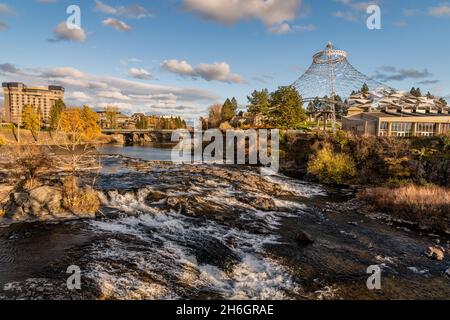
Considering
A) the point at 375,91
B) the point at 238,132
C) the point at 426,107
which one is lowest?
the point at 238,132

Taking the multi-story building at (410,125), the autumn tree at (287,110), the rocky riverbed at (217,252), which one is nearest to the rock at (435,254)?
the rocky riverbed at (217,252)

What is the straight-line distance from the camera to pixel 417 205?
2238cm

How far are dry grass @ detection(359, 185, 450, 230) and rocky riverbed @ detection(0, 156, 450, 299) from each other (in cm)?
157

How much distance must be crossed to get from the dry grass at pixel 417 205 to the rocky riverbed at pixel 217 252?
1.57 m

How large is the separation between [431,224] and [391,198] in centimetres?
467

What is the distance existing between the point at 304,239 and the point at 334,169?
22505mm

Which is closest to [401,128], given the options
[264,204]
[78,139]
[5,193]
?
[264,204]

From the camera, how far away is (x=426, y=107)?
62.9 metres

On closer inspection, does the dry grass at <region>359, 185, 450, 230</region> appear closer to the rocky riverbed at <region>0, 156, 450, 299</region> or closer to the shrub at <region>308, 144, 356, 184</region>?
the rocky riverbed at <region>0, 156, 450, 299</region>

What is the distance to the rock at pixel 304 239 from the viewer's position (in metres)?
16.9

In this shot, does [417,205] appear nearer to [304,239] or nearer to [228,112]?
[304,239]
